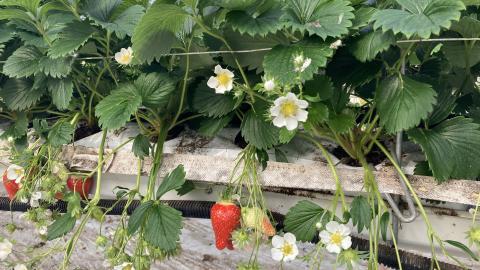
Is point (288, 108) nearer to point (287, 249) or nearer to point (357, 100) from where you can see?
point (287, 249)

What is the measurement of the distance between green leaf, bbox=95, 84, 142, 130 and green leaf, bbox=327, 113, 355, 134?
29cm

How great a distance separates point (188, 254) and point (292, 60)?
613mm

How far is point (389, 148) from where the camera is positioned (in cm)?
69

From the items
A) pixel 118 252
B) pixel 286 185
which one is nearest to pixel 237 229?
pixel 286 185

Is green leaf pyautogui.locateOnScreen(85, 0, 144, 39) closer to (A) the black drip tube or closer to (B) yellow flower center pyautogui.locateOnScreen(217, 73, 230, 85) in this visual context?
(B) yellow flower center pyautogui.locateOnScreen(217, 73, 230, 85)

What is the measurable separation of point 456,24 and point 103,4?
0.52m

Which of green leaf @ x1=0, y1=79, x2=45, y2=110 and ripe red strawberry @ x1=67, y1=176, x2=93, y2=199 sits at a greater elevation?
green leaf @ x1=0, y1=79, x2=45, y2=110

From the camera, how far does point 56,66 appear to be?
729 millimetres

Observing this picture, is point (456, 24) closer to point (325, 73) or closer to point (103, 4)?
point (325, 73)

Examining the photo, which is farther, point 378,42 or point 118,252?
point 118,252

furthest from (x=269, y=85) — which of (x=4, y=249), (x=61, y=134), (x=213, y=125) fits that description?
(x=4, y=249)

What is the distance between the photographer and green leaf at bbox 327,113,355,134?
23.6 inches

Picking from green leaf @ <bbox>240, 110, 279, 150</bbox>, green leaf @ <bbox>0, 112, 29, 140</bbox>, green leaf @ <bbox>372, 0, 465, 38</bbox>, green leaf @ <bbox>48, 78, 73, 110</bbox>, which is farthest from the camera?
green leaf @ <bbox>0, 112, 29, 140</bbox>

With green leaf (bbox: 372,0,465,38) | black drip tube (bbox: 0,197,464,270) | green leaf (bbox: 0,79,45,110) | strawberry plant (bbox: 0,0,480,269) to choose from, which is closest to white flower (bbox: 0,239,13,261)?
strawberry plant (bbox: 0,0,480,269)
